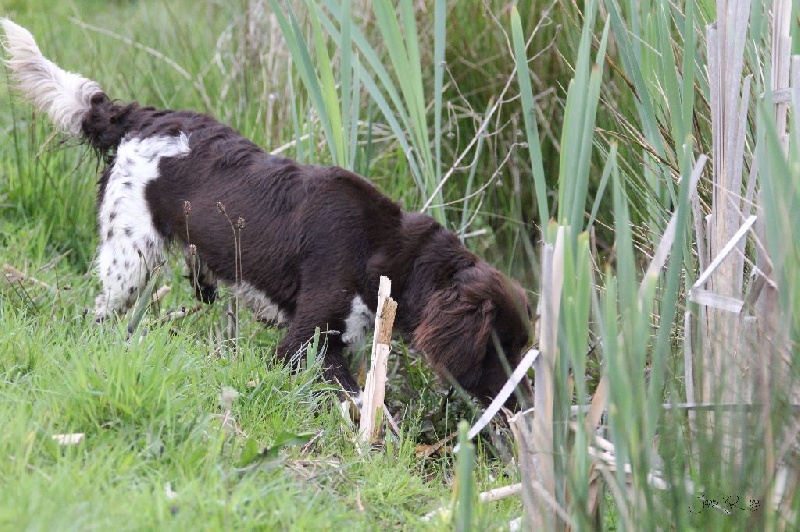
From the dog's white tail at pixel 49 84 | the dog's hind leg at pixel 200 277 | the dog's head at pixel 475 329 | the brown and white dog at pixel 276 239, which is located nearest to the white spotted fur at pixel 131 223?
the brown and white dog at pixel 276 239

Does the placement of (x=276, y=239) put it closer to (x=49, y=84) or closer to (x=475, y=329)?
(x=475, y=329)

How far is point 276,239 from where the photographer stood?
4027 millimetres

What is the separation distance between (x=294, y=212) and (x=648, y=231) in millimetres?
1346

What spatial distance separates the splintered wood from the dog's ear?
0.29 metres

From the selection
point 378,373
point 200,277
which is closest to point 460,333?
point 378,373

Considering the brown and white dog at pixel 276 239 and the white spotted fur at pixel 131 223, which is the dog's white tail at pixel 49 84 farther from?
the white spotted fur at pixel 131 223

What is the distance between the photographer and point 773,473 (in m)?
2.11

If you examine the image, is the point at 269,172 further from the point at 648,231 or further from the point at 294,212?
the point at 648,231

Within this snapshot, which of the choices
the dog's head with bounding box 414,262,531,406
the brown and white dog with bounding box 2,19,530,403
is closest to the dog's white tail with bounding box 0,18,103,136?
the brown and white dog with bounding box 2,19,530,403

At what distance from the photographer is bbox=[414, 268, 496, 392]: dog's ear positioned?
11.6 ft

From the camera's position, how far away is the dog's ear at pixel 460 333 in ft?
11.6

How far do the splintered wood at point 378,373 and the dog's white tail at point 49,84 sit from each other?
5.84 ft

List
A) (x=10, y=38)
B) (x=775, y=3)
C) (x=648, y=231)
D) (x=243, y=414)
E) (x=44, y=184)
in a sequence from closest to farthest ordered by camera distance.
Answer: (x=775, y=3), (x=243, y=414), (x=648, y=231), (x=10, y=38), (x=44, y=184)

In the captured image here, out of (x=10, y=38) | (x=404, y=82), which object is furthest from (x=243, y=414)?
(x=10, y=38)
